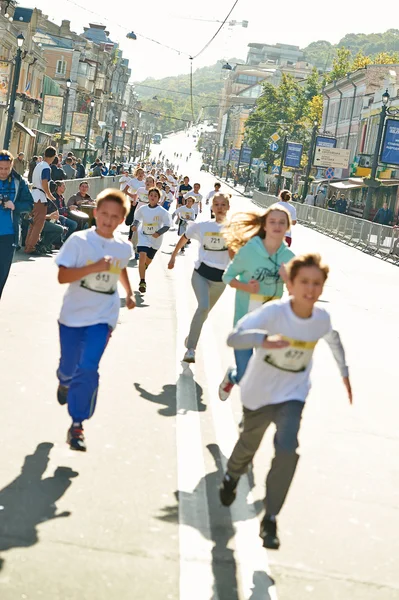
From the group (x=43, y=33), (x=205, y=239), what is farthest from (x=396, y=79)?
(x=205, y=239)

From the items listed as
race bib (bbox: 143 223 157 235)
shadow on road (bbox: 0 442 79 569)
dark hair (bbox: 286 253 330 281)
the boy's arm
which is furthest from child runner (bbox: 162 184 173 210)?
dark hair (bbox: 286 253 330 281)

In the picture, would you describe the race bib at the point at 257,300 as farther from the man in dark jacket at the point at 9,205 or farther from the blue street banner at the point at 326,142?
the blue street banner at the point at 326,142

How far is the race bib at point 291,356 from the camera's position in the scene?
5.43 metres

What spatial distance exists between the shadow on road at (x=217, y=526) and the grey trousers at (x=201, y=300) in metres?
3.17

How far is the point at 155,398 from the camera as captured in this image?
8633mm

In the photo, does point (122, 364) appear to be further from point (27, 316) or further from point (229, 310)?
point (229, 310)

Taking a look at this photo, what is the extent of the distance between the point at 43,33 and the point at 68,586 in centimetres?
11929

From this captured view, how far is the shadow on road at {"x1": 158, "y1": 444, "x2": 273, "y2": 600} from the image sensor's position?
186 inches

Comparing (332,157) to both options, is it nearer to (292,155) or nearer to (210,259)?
(292,155)

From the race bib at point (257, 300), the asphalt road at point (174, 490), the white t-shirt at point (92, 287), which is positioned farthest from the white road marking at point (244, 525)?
the white t-shirt at point (92, 287)

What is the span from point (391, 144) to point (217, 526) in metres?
43.4

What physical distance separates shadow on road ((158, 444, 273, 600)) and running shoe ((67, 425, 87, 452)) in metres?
0.81

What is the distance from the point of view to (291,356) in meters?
5.45

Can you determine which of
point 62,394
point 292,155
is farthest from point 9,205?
point 292,155
